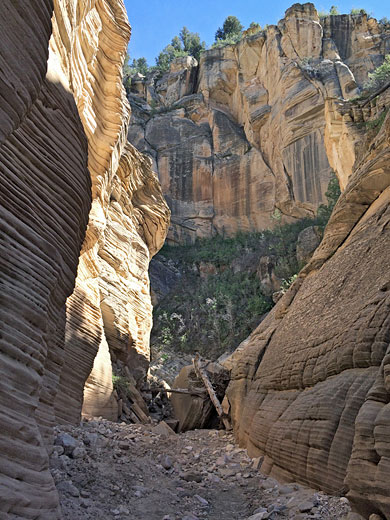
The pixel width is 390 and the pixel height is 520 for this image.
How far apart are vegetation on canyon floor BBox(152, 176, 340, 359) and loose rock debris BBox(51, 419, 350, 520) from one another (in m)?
17.9

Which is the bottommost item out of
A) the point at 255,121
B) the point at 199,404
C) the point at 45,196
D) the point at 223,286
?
the point at 199,404

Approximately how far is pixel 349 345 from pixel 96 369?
7.85 m

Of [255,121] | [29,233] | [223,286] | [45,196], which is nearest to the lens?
[29,233]

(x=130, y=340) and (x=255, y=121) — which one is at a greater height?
(x=255, y=121)

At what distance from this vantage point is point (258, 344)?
35.7ft

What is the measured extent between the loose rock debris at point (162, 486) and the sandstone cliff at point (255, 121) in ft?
82.5

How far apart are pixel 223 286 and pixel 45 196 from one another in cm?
2745

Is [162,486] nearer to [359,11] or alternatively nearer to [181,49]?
[359,11]

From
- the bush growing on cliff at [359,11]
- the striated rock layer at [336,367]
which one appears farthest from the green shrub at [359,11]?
the striated rock layer at [336,367]

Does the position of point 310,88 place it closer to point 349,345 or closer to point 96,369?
point 96,369

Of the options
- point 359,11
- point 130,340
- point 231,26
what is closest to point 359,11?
point 359,11

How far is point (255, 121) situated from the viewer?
115 ft

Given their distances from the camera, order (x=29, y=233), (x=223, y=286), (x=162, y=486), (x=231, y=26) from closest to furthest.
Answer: (x=29, y=233) → (x=162, y=486) → (x=223, y=286) → (x=231, y=26)

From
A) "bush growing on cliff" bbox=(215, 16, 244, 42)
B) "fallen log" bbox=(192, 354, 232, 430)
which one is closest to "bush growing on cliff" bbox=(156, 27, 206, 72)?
"bush growing on cliff" bbox=(215, 16, 244, 42)
